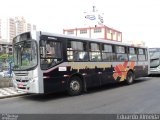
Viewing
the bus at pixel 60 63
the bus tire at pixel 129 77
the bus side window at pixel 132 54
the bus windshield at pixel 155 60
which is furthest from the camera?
the bus windshield at pixel 155 60

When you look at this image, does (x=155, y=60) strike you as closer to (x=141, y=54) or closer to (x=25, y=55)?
(x=141, y=54)

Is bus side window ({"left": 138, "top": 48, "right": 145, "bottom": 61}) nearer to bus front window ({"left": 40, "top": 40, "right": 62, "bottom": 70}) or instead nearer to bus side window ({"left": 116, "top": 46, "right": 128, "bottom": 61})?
bus side window ({"left": 116, "top": 46, "right": 128, "bottom": 61})

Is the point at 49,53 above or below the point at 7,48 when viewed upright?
below

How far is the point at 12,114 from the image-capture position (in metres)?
7.91

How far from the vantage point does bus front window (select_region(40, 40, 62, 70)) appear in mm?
10328

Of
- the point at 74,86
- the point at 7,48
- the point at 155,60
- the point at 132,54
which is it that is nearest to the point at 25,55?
the point at 74,86

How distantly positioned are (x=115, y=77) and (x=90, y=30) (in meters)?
56.2

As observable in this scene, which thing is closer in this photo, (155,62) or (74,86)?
(74,86)

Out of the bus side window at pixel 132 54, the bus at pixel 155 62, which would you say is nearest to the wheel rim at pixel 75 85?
the bus side window at pixel 132 54

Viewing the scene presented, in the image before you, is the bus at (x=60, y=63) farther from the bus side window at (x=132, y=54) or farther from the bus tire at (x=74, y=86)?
the bus side window at (x=132, y=54)

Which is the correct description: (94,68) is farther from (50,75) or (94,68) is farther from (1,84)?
(1,84)

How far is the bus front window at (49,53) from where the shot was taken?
10.3m

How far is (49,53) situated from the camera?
1062cm

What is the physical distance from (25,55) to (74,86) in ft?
8.70
